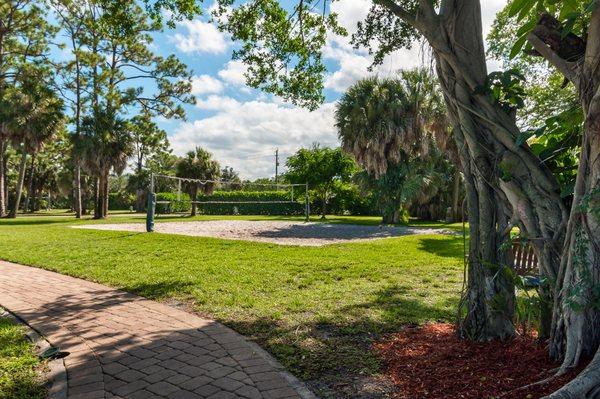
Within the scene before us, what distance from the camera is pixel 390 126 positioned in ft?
61.1

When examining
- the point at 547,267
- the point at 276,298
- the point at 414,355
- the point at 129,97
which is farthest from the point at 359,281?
the point at 129,97

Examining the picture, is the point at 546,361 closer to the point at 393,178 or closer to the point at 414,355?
the point at 414,355

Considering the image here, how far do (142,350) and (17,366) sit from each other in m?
0.90

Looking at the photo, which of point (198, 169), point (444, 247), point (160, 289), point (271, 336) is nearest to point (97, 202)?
point (198, 169)

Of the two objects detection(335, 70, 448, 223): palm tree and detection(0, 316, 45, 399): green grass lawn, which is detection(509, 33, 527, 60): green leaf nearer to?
detection(0, 316, 45, 399): green grass lawn

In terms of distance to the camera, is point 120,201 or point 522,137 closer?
point 522,137

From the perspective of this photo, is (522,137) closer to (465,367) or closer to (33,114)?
(465,367)

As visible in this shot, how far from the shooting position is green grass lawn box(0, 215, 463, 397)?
143 inches

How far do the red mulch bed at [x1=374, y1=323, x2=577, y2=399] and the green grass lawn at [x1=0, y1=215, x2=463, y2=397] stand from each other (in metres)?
0.26

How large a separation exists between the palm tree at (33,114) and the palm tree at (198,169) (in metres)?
8.27

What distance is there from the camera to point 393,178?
19781 mm

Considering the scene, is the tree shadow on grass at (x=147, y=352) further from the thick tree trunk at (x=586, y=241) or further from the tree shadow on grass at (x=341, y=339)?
the thick tree trunk at (x=586, y=241)

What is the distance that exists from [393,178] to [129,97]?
18573 mm

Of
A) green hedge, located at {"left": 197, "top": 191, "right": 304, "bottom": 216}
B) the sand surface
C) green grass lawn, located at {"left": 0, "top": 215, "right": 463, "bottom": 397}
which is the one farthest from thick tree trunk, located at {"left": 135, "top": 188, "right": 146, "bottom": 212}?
green grass lawn, located at {"left": 0, "top": 215, "right": 463, "bottom": 397}
